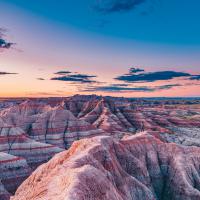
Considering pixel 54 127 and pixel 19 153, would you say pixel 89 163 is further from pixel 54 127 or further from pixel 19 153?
pixel 54 127

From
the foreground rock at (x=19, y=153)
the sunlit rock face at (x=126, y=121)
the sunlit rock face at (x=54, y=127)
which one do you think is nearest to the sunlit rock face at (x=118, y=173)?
the foreground rock at (x=19, y=153)

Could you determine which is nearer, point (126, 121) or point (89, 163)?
point (89, 163)

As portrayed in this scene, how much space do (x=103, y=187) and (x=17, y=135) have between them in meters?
63.6

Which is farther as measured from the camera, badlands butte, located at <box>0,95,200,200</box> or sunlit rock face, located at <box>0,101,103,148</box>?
sunlit rock face, located at <box>0,101,103,148</box>

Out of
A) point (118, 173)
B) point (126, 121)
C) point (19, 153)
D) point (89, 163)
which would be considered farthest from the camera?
point (126, 121)

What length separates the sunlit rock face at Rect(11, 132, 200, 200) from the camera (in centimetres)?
2466

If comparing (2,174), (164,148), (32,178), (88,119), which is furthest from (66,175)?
(88,119)

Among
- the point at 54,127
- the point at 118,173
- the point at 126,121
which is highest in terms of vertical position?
the point at 118,173

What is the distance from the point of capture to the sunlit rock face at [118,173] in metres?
24.7

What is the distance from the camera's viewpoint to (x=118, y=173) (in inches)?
1460

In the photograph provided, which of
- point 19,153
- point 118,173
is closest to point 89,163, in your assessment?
point 118,173

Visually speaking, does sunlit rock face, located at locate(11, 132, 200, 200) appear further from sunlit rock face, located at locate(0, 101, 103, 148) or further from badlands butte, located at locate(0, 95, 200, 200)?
sunlit rock face, located at locate(0, 101, 103, 148)

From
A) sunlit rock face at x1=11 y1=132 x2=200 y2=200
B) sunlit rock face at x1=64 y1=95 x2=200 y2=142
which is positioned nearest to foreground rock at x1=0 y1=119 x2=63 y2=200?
sunlit rock face at x1=11 y1=132 x2=200 y2=200

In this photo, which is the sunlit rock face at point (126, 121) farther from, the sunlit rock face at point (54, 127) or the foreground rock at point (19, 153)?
the foreground rock at point (19, 153)
